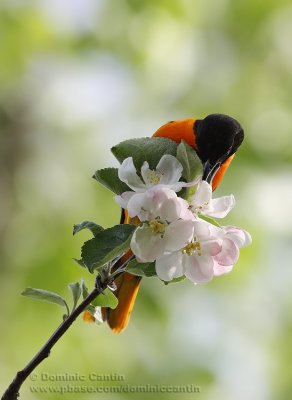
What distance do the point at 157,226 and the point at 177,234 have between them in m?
0.04

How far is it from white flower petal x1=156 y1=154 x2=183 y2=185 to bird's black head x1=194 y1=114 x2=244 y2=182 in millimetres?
893

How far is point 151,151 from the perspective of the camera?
5.01ft

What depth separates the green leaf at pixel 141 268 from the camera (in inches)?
57.5

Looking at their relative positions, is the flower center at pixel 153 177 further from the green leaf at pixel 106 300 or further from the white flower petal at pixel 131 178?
the green leaf at pixel 106 300

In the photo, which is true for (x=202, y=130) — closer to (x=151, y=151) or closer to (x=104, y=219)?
(x=151, y=151)

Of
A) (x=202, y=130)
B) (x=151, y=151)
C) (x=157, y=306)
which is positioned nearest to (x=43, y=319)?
(x=157, y=306)

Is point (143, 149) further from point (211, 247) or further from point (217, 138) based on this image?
point (217, 138)

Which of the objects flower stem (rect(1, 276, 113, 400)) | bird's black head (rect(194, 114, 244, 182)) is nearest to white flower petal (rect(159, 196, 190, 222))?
flower stem (rect(1, 276, 113, 400))

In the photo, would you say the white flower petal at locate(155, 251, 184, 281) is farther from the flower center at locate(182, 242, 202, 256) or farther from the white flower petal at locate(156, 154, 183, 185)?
the white flower petal at locate(156, 154, 183, 185)

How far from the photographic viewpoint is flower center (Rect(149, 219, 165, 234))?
4.54 feet

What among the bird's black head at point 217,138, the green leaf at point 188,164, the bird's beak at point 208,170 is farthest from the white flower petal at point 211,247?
the bird's black head at point 217,138

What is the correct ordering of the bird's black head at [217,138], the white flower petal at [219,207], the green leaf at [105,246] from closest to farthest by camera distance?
the green leaf at [105,246] < the white flower petal at [219,207] < the bird's black head at [217,138]

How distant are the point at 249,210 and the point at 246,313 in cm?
89

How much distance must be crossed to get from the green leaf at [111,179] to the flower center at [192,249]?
191 mm
